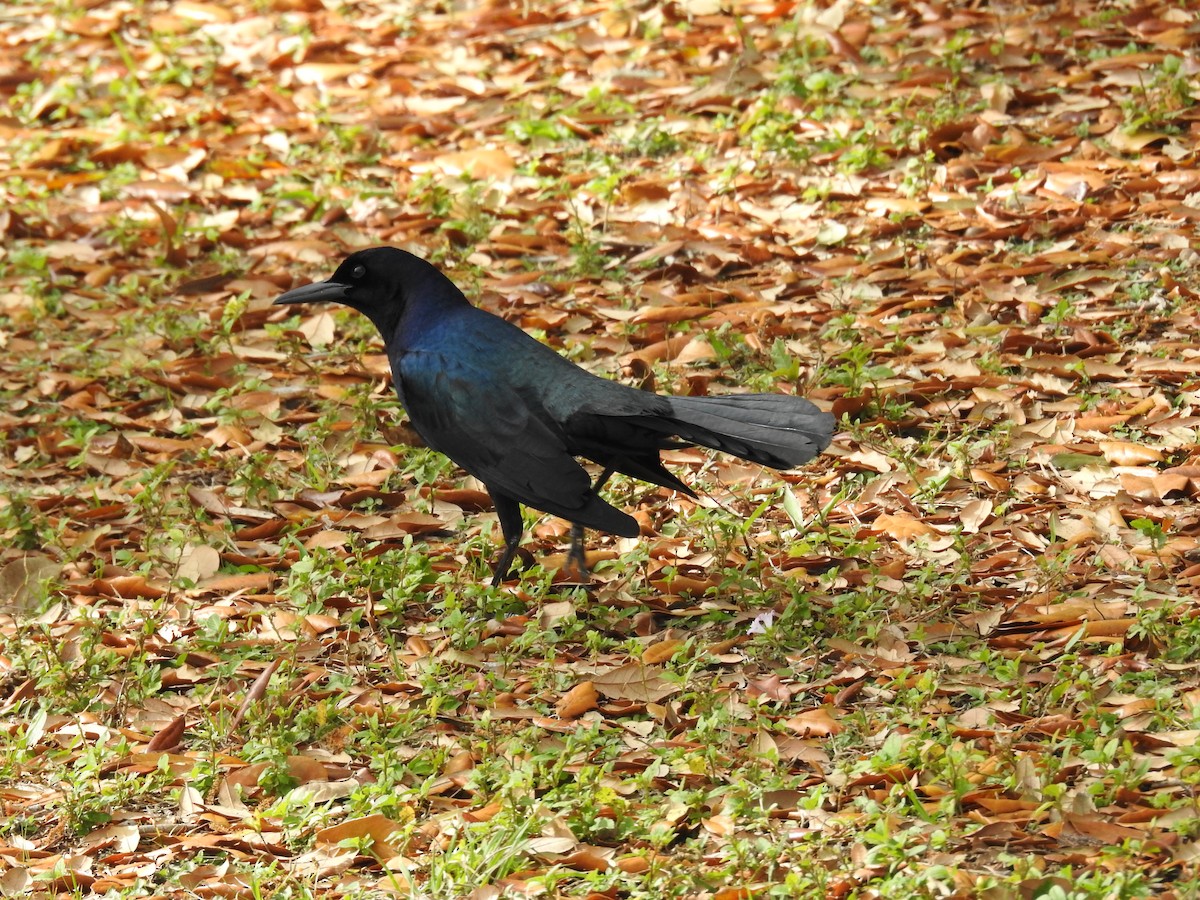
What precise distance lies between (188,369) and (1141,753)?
4.56m

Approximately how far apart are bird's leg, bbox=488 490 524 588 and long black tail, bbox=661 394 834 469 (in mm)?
692

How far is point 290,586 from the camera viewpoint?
526 centimetres

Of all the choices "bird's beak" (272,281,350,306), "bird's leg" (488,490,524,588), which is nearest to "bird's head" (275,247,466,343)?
"bird's beak" (272,281,350,306)

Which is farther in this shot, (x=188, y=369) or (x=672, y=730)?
(x=188, y=369)

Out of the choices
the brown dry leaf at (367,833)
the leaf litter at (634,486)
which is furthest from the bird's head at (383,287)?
the brown dry leaf at (367,833)

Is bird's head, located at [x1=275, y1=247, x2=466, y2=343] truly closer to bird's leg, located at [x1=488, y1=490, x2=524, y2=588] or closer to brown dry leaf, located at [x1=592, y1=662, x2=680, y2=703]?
bird's leg, located at [x1=488, y1=490, x2=524, y2=588]

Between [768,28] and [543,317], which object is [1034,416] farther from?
[768,28]

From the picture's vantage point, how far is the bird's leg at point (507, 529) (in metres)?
5.03

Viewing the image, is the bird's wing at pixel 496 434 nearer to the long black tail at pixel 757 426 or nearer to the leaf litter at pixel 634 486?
the long black tail at pixel 757 426

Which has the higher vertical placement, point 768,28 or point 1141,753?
point 768,28

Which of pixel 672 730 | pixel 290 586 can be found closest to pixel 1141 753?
pixel 672 730

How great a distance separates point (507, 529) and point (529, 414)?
17.0 inches

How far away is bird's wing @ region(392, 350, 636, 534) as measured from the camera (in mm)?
4625

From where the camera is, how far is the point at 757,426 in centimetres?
454
